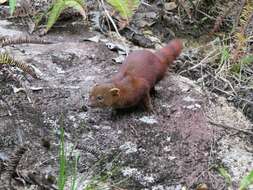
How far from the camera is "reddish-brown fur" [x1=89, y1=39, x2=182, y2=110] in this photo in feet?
14.3

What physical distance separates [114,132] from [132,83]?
524 millimetres

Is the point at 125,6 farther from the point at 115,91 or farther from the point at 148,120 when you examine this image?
the point at 148,120

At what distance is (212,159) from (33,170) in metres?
1.19

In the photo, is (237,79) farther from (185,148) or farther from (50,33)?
(50,33)

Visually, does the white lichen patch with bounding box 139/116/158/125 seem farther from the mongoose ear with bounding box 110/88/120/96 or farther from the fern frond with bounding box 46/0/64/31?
the fern frond with bounding box 46/0/64/31

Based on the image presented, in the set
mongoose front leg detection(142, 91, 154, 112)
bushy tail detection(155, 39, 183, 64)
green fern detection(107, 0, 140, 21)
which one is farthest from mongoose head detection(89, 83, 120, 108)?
green fern detection(107, 0, 140, 21)

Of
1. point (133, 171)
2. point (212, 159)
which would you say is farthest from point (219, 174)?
point (133, 171)

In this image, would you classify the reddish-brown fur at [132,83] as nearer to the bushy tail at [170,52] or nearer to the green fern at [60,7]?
the bushy tail at [170,52]

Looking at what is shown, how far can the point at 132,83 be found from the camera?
4.47 metres

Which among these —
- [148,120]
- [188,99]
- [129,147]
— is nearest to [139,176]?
[129,147]

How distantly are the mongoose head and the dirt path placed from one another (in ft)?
0.32

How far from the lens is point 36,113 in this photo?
418 centimetres

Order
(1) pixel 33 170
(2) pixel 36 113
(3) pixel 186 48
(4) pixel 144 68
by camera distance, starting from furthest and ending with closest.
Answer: (3) pixel 186 48 < (4) pixel 144 68 < (2) pixel 36 113 < (1) pixel 33 170

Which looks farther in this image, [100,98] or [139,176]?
[100,98]
